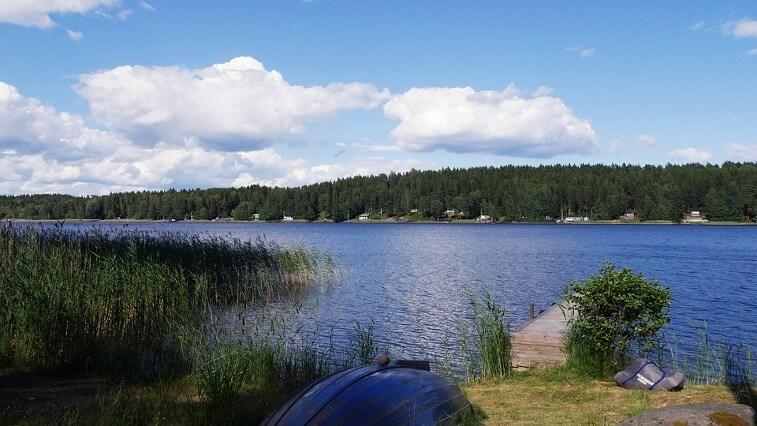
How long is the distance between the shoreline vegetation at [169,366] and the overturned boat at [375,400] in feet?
2.86

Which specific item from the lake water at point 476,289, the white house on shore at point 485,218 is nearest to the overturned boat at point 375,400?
the lake water at point 476,289

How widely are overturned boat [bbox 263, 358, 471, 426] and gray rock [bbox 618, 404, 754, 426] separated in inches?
73.1

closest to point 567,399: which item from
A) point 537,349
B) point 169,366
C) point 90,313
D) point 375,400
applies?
point 537,349

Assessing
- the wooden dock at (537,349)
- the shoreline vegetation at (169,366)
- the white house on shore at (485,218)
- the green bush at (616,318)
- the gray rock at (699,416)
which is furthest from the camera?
the white house on shore at (485,218)

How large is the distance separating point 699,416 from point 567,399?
2525 mm

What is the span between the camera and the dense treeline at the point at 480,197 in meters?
127

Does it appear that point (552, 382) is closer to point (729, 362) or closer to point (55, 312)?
point (729, 362)

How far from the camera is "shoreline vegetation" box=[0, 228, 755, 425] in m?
7.64

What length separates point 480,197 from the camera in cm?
14738

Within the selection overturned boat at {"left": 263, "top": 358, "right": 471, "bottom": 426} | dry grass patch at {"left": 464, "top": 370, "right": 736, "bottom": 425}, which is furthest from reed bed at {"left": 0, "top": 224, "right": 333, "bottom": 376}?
overturned boat at {"left": 263, "top": 358, "right": 471, "bottom": 426}

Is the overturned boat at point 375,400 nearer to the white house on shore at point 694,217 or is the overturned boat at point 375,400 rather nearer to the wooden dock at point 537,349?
the wooden dock at point 537,349

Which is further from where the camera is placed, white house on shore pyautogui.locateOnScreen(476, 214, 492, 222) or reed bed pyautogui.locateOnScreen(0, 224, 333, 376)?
white house on shore pyautogui.locateOnScreen(476, 214, 492, 222)

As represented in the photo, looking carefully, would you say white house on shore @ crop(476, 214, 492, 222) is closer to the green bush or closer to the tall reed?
the tall reed

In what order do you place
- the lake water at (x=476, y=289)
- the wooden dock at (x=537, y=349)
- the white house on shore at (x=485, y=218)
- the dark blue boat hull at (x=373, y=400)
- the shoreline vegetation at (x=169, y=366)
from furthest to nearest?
1. the white house on shore at (x=485, y=218)
2. the lake water at (x=476, y=289)
3. the wooden dock at (x=537, y=349)
4. the shoreline vegetation at (x=169, y=366)
5. the dark blue boat hull at (x=373, y=400)
